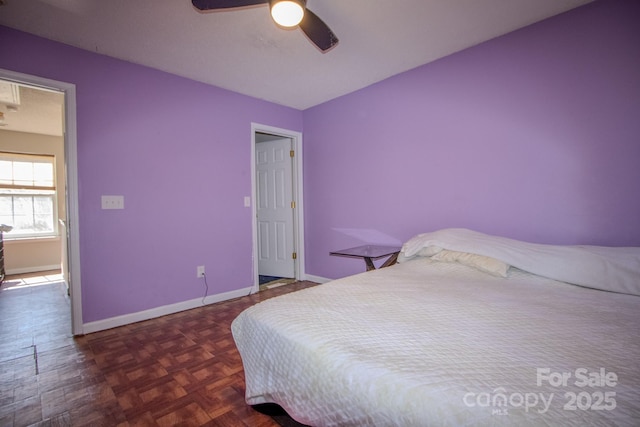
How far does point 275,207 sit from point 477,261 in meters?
2.82

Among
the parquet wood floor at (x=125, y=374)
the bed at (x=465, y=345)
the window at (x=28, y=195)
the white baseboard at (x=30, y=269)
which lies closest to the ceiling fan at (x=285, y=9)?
the bed at (x=465, y=345)

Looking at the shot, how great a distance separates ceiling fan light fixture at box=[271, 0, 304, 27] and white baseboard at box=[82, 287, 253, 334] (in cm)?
267

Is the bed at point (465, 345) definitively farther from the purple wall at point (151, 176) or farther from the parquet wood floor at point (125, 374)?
the purple wall at point (151, 176)

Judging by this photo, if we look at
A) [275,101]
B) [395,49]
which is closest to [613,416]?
[395,49]

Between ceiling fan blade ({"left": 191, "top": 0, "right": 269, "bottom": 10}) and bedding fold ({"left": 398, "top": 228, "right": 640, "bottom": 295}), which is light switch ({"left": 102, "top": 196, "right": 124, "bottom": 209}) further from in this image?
bedding fold ({"left": 398, "top": 228, "right": 640, "bottom": 295})

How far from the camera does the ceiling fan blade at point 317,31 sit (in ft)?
5.50

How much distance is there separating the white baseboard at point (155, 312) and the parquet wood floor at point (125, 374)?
68mm

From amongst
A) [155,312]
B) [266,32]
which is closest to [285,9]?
[266,32]

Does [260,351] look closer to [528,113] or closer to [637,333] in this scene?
[637,333]

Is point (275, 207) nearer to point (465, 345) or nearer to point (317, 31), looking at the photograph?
point (317, 31)

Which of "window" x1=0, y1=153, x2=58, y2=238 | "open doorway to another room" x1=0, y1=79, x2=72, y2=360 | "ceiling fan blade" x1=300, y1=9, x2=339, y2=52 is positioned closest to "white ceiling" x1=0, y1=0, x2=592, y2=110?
"ceiling fan blade" x1=300, y1=9, x2=339, y2=52

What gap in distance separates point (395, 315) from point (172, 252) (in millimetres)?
2435

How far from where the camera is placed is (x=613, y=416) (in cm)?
65

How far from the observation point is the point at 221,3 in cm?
151
